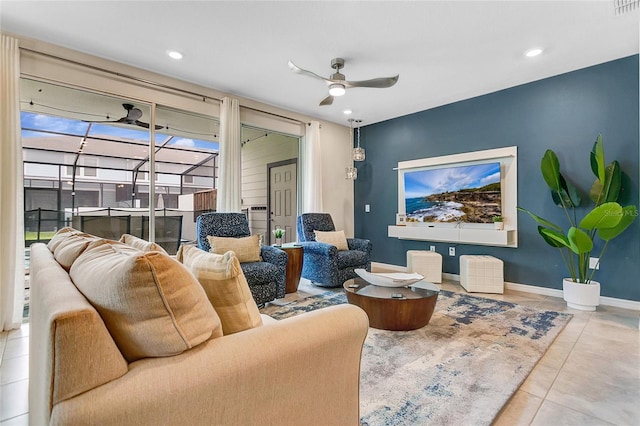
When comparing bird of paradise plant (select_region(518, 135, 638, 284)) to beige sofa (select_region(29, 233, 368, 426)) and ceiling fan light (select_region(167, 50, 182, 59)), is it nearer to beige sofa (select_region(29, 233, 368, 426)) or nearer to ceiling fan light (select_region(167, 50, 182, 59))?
beige sofa (select_region(29, 233, 368, 426))

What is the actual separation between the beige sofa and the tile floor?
1.05 meters

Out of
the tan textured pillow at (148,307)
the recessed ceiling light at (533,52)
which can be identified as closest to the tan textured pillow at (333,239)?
the recessed ceiling light at (533,52)

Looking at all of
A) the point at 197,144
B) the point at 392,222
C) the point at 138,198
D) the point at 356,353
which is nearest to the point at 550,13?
the point at 356,353

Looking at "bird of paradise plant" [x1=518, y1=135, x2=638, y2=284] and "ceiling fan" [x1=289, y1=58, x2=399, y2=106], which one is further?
"ceiling fan" [x1=289, y1=58, x2=399, y2=106]

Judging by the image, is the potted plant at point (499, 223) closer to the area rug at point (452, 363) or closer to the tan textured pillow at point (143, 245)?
the area rug at point (452, 363)

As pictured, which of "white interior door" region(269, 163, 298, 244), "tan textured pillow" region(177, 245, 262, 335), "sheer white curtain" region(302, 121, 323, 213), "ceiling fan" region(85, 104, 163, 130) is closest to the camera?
"tan textured pillow" region(177, 245, 262, 335)

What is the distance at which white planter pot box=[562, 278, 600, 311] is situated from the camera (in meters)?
3.18

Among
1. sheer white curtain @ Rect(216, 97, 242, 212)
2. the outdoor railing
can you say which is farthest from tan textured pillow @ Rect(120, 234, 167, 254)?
sheer white curtain @ Rect(216, 97, 242, 212)

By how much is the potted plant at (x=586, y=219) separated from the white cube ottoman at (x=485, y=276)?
2.15 feet

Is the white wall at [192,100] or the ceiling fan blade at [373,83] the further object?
the ceiling fan blade at [373,83]

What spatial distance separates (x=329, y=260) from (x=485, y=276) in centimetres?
197

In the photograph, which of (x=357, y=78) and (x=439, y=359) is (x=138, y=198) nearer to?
(x=357, y=78)

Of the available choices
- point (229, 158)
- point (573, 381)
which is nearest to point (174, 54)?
point (229, 158)

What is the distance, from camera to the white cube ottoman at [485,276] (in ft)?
12.7
